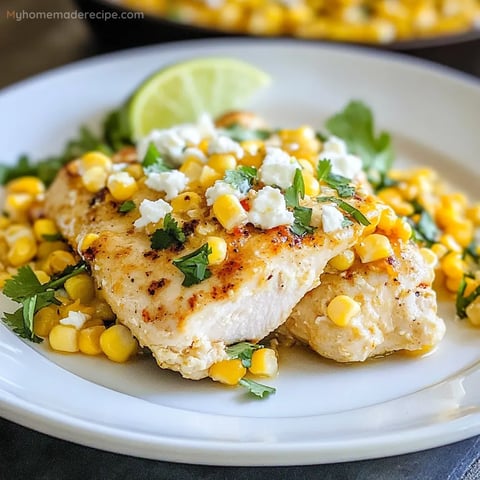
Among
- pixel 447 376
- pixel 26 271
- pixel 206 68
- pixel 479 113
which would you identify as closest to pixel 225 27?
pixel 206 68

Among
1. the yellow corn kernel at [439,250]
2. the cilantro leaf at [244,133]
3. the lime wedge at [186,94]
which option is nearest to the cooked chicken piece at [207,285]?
the yellow corn kernel at [439,250]

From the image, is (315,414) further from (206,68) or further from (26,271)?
(206,68)

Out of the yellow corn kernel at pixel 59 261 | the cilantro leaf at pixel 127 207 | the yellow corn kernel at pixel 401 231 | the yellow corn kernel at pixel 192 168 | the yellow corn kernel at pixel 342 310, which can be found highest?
the yellow corn kernel at pixel 192 168

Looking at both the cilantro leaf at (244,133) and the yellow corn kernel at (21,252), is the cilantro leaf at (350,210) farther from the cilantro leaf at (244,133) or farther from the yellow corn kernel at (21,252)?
the yellow corn kernel at (21,252)

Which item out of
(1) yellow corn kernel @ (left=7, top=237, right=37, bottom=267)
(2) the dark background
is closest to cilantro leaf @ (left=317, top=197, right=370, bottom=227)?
(2) the dark background

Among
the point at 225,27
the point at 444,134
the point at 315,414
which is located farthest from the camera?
the point at 225,27

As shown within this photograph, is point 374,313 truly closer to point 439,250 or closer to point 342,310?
point 342,310

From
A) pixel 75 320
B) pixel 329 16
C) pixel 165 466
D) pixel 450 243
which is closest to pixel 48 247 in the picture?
pixel 75 320
